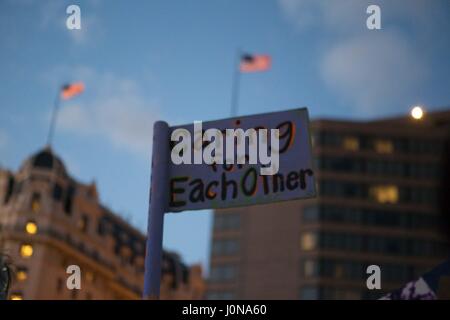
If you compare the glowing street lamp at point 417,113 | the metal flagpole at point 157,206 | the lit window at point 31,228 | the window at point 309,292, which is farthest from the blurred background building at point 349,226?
the metal flagpole at point 157,206

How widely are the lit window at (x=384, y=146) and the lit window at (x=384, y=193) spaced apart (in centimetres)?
530

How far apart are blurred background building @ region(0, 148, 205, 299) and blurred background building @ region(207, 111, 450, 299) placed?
719 inches

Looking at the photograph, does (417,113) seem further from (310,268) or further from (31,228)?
(310,268)

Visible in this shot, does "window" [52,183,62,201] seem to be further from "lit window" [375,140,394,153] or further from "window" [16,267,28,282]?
"lit window" [375,140,394,153]

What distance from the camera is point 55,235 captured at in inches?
3155

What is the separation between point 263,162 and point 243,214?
326 ft

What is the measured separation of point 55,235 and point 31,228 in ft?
9.02

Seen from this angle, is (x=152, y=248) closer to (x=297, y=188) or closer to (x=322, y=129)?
(x=297, y=188)

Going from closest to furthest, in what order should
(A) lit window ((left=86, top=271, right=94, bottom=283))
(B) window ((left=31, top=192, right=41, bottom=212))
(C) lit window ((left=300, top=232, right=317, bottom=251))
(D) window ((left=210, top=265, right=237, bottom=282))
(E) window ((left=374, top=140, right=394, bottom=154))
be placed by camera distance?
(B) window ((left=31, top=192, right=41, bottom=212)) → (A) lit window ((left=86, top=271, right=94, bottom=283)) → (C) lit window ((left=300, top=232, right=317, bottom=251)) → (E) window ((left=374, top=140, right=394, bottom=154)) → (D) window ((left=210, top=265, right=237, bottom=282))

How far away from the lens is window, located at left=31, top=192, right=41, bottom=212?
269ft

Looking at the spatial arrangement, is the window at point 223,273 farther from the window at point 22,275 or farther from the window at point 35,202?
the window at point 22,275

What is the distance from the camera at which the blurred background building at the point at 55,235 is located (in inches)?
3091

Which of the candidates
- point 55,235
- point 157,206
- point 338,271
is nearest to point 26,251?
point 55,235

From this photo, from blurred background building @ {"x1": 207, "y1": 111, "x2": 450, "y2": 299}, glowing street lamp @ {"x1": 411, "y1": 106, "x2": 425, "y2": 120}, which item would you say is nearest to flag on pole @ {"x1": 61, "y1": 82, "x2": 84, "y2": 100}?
blurred background building @ {"x1": 207, "y1": 111, "x2": 450, "y2": 299}
